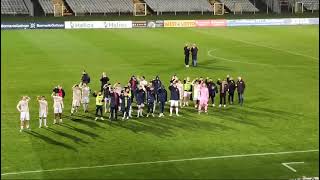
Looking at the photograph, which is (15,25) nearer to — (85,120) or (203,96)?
(85,120)

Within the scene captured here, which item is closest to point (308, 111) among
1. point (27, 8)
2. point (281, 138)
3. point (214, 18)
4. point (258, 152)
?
point (281, 138)

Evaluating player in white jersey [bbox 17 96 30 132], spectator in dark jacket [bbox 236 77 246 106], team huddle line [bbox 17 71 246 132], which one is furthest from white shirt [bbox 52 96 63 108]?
spectator in dark jacket [bbox 236 77 246 106]

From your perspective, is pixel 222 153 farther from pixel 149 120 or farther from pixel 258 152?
pixel 149 120

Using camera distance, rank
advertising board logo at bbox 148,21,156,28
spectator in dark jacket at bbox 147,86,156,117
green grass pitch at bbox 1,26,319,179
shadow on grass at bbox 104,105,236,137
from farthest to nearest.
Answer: advertising board logo at bbox 148,21,156,28 → spectator in dark jacket at bbox 147,86,156,117 → shadow on grass at bbox 104,105,236,137 → green grass pitch at bbox 1,26,319,179

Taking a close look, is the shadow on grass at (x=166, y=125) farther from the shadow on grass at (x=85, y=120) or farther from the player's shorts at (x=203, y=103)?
the player's shorts at (x=203, y=103)

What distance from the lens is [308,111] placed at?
2636 centimetres

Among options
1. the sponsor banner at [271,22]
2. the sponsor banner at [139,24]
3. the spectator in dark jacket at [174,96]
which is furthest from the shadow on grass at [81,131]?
the sponsor banner at [271,22]

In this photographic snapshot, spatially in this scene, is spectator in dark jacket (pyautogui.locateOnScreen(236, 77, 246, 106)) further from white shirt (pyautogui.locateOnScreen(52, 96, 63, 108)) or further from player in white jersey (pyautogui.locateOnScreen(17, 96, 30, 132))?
player in white jersey (pyautogui.locateOnScreen(17, 96, 30, 132))

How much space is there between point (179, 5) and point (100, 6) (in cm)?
959

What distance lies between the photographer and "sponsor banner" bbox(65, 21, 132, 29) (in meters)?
58.8

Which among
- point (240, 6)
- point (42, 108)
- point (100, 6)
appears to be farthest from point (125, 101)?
point (240, 6)

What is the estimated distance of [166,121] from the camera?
24.3 m

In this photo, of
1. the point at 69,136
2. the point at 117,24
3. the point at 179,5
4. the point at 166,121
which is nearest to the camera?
the point at 69,136

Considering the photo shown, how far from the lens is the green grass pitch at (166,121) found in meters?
18.5
